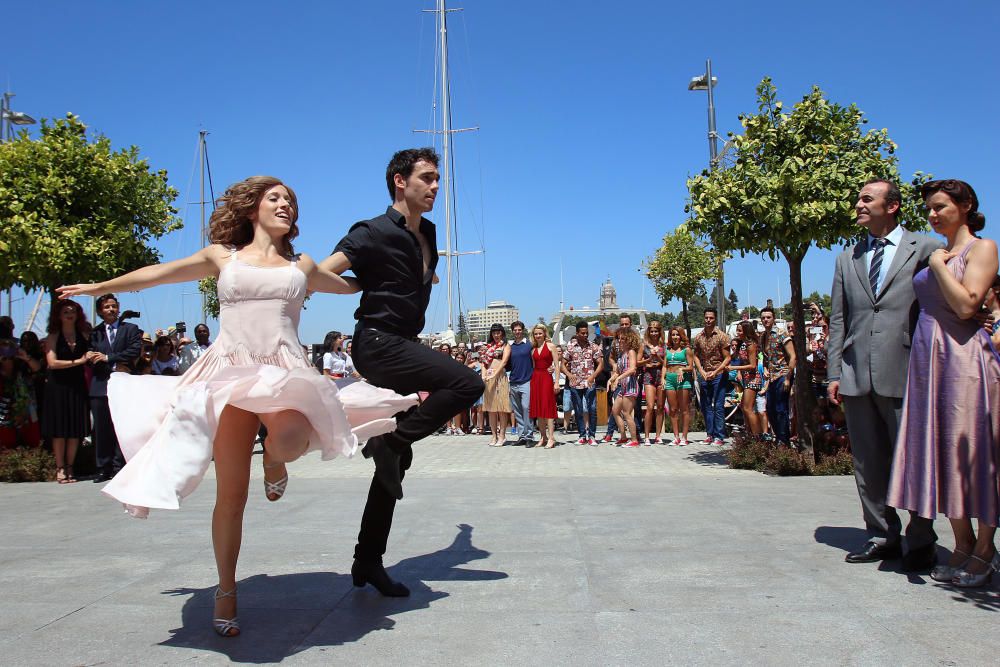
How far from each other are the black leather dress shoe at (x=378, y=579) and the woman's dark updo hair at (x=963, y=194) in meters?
3.42

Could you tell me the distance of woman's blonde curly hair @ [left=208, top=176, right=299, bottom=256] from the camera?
3711mm

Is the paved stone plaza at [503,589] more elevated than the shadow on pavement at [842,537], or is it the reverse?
the paved stone plaza at [503,589]

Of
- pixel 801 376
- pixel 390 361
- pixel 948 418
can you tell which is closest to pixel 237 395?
pixel 390 361

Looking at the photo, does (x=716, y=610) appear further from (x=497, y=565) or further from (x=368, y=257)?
(x=368, y=257)

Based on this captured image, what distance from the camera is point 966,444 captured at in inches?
160

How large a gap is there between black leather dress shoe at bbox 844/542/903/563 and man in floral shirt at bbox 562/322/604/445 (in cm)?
931

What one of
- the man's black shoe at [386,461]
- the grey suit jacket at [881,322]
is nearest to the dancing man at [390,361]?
the man's black shoe at [386,461]

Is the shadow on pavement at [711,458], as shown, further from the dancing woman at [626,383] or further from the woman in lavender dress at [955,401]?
the woman in lavender dress at [955,401]

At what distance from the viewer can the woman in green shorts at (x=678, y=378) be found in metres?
13.1

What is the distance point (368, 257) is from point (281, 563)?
189 cm

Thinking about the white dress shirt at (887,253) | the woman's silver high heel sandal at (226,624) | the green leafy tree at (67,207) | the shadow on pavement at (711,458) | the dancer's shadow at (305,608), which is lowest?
the shadow on pavement at (711,458)

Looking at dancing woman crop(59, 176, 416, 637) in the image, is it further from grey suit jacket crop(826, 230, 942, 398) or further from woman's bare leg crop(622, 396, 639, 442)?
woman's bare leg crop(622, 396, 639, 442)

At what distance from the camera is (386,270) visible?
404 centimetres

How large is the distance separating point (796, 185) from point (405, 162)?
5.24 m
